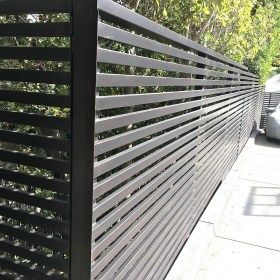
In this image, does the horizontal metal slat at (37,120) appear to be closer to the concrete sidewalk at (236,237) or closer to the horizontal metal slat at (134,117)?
the horizontal metal slat at (134,117)

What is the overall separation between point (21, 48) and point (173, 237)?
6.83 feet

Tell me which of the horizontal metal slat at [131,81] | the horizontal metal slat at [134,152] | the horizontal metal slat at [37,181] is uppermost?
the horizontal metal slat at [131,81]

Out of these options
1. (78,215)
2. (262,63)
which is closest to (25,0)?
(78,215)

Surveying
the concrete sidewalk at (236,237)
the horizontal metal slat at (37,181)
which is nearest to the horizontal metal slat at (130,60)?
the horizontal metal slat at (37,181)

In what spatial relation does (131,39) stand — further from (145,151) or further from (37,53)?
(145,151)

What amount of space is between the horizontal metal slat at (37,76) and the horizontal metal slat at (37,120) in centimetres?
15

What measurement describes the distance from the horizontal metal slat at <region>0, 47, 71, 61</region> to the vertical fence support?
57mm

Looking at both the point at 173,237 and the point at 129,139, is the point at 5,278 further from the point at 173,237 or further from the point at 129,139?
the point at 173,237

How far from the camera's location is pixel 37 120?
1.69m

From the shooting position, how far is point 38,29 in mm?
1593

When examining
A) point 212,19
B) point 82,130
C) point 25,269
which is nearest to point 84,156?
point 82,130

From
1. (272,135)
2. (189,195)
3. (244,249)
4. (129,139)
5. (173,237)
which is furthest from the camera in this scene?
(272,135)

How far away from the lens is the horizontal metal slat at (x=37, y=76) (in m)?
1.57

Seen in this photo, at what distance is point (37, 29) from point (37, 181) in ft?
2.14
